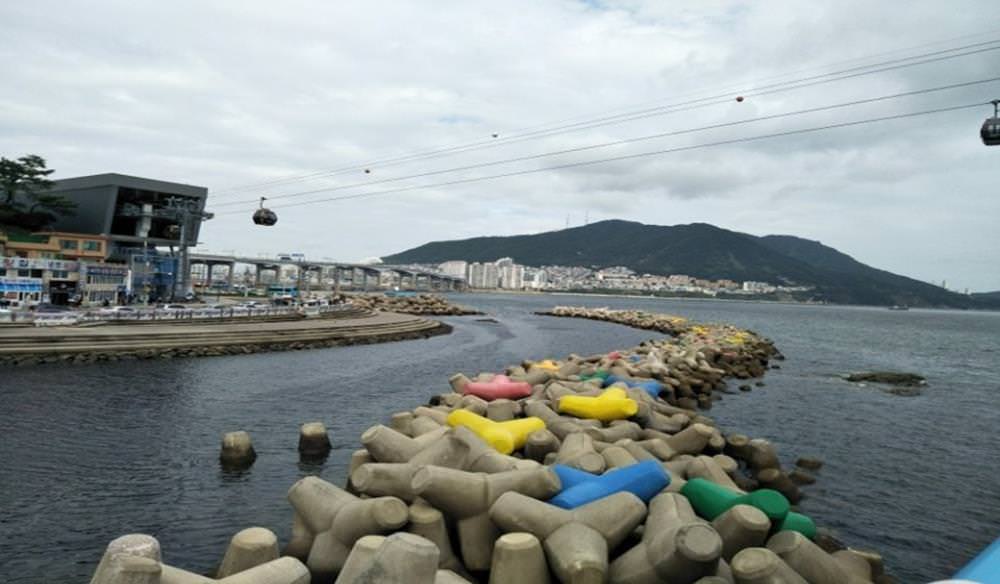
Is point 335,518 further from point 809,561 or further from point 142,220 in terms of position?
point 142,220

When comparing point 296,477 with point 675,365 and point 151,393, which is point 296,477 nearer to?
point 151,393

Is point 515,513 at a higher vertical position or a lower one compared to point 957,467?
higher

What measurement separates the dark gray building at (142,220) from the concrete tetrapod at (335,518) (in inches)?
2390

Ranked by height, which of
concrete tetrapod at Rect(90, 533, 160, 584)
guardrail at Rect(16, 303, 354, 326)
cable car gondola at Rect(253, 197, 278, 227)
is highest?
cable car gondola at Rect(253, 197, 278, 227)

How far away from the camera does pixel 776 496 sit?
24.3ft


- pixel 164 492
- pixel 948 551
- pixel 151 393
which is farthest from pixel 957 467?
pixel 151 393

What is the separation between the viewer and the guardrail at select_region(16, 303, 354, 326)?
33.7m

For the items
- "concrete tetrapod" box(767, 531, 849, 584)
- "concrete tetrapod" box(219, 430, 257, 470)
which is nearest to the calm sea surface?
"concrete tetrapod" box(219, 430, 257, 470)

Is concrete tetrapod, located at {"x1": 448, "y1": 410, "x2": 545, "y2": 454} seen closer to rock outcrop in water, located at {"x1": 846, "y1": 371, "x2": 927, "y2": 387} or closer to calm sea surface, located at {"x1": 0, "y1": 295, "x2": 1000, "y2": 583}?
calm sea surface, located at {"x1": 0, "y1": 295, "x2": 1000, "y2": 583}

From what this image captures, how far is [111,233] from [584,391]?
224 feet

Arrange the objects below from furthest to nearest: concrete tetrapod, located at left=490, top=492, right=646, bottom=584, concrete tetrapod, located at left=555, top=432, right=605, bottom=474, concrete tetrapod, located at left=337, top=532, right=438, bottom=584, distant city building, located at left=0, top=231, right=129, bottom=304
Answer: distant city building, located at left=0, top=231, right=129, bottom=304, concrete tetrapod, located at left=555, top=432, right=605, bottom=474, concrete tetrapod, located at left=490, top=492, right=646, bottom=584, concrete tetrapod, located at left=337, top=532, right=438, bottom=584

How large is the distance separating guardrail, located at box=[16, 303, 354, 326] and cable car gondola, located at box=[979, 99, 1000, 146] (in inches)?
1653

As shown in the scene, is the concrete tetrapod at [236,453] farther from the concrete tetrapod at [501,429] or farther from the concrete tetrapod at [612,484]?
the concrete tetrapod at [612,484]

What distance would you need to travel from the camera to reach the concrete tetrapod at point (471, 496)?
702cm
